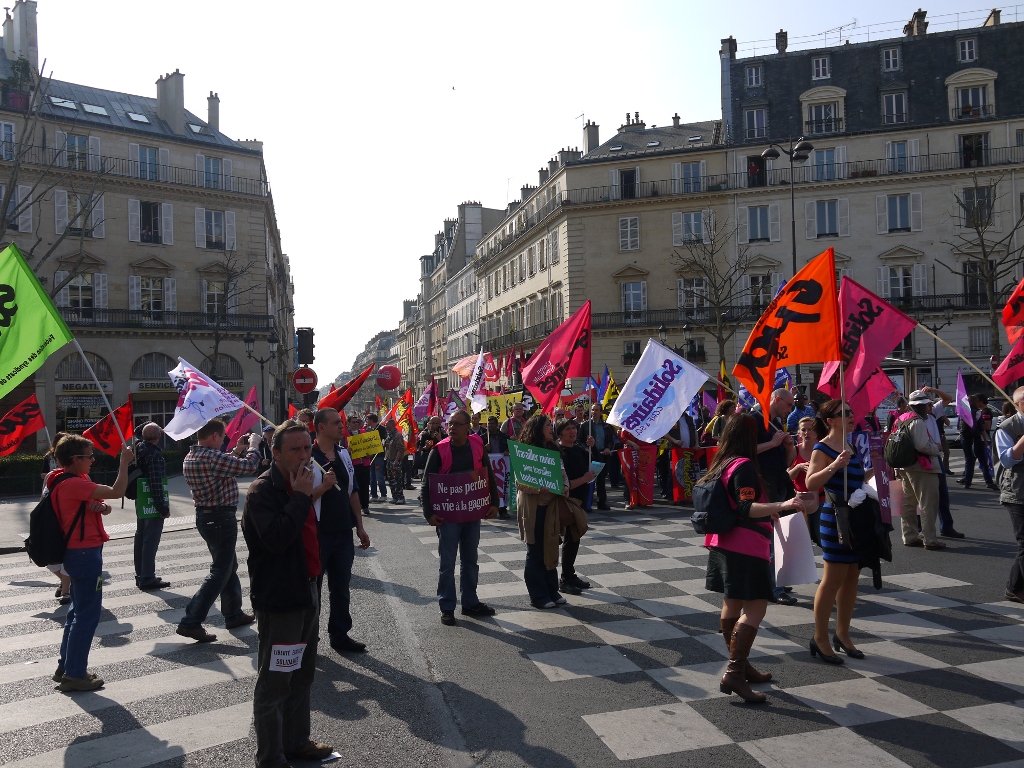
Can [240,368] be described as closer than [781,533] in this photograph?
No

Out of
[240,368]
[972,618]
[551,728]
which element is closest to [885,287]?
[240,368]

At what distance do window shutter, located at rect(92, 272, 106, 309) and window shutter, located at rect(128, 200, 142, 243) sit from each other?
2404 mm

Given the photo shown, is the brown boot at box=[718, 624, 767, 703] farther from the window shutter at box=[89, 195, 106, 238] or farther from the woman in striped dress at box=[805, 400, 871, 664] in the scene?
the window shutter at box=[89, 195, 106, 238]

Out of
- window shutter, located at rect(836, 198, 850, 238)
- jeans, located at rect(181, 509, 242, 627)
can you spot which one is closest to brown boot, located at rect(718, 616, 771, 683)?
jeans, located at rect(181, 509, 242, 627)

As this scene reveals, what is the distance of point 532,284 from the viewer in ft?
177

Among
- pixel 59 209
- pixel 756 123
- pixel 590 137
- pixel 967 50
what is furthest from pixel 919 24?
pixel 59 209

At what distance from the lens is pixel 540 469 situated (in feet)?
24.7

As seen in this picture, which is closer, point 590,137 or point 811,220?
point 811,220

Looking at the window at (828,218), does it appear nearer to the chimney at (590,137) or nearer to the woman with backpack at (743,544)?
the chimney at (590,137)

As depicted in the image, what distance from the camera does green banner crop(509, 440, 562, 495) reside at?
24.6 feet

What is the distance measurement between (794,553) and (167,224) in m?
42.1

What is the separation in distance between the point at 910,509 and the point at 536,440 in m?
5.08

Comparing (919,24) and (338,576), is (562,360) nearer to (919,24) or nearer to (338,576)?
(338,576)

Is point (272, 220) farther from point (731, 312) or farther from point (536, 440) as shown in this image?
point (536, 440)
